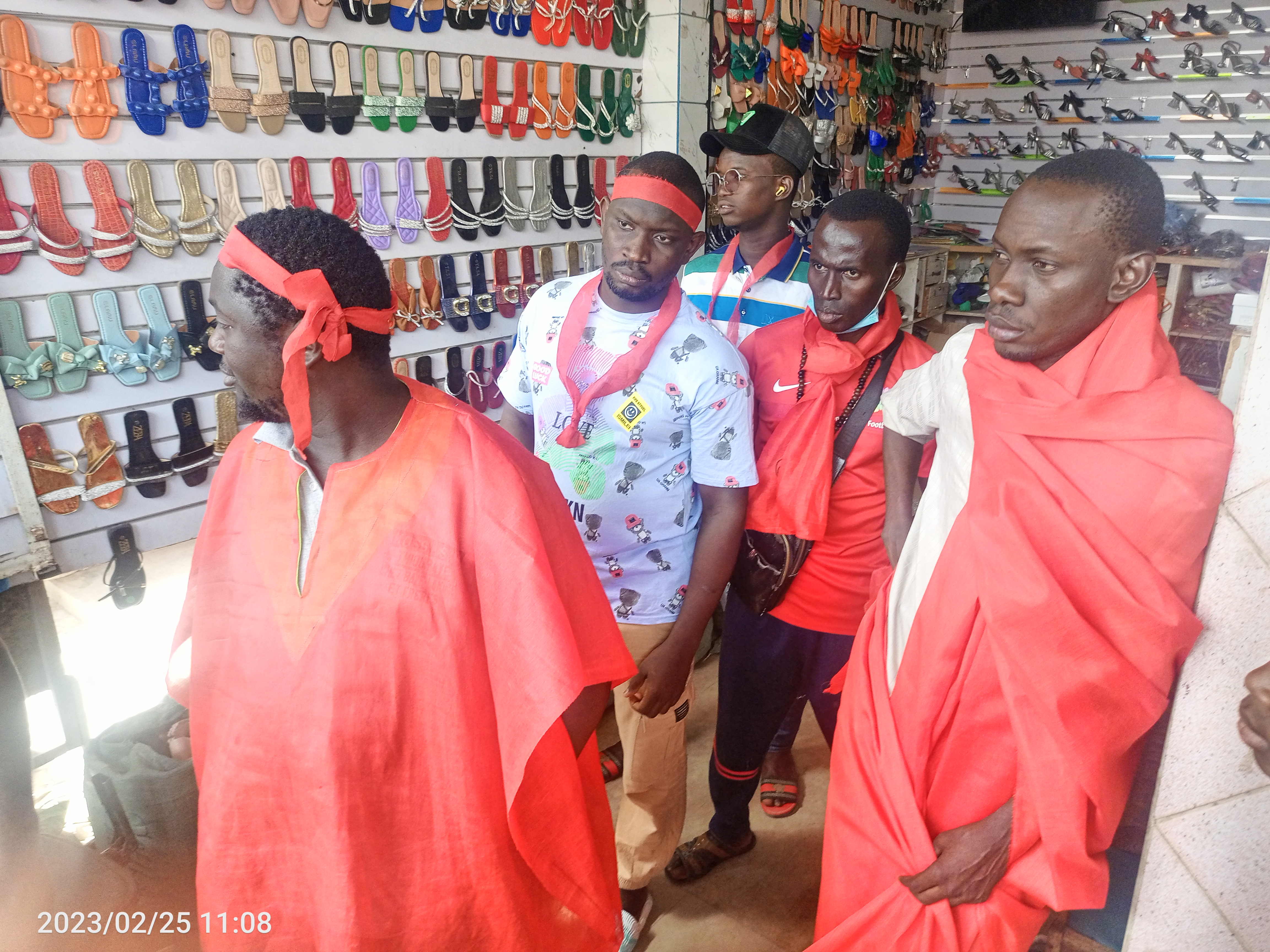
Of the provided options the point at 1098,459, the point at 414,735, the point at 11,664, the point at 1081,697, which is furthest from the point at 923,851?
the point at 11,664

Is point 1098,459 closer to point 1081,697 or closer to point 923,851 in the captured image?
point 1081,697

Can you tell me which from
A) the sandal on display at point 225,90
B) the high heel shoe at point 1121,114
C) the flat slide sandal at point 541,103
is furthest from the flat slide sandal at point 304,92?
the high heel shoe at point 1121,114

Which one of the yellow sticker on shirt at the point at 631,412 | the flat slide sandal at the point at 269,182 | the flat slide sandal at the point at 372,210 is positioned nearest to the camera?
the yellow sticker on shirt at the point at 631,412

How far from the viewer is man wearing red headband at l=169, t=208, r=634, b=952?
45.5 inches

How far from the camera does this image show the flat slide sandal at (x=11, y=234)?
1939mm

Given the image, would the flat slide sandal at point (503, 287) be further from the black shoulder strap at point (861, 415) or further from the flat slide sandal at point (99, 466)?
the black shoulder strap at point (861, 415)

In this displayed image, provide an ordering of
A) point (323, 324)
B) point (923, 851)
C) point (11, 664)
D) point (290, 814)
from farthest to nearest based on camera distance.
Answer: point (11, 664)
point (923, 851)
point (290, 814)
point (323, 324)

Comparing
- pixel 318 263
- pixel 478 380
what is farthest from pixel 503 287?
pixel 318 263

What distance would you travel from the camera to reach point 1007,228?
129 centimetres

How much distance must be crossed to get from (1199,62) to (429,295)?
5715 millimetres

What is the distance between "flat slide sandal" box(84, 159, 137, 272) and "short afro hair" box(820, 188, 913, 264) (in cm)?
182

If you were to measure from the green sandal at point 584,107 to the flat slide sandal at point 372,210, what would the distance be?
103cm

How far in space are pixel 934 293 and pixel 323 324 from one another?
5838 mm

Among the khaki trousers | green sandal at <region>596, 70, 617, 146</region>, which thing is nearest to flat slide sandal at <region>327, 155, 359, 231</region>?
green sandal at <region>596, 70, 617, 146</region>
